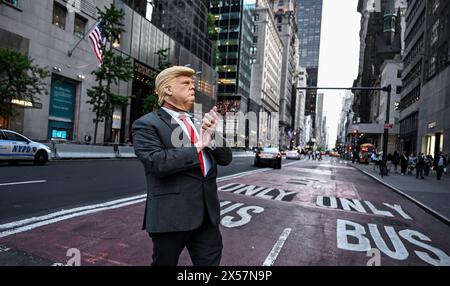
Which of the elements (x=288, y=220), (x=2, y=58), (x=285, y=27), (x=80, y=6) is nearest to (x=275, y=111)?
(x=285, y=27)

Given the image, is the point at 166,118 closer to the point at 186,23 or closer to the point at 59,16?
the point at 59,16

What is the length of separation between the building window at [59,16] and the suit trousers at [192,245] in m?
31.7

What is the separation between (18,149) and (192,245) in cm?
1485

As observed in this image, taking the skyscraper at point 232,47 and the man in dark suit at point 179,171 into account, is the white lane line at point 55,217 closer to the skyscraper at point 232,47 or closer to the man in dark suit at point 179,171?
the man in dark suit at point 179,171

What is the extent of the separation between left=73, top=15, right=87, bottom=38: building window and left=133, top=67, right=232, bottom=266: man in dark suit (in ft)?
108

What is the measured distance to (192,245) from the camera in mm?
2379

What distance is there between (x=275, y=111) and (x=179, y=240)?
5481 inches

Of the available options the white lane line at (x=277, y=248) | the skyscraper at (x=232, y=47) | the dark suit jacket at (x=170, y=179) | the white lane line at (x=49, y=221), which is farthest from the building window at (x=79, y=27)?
the skyscraper at (x=232, y=47)

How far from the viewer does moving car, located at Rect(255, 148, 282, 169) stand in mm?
23659

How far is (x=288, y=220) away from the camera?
693 cm

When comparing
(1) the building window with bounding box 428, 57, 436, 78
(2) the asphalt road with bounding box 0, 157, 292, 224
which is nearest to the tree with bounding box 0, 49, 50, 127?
(2) the asphalt road with bounding box 0, 157, 292, 224

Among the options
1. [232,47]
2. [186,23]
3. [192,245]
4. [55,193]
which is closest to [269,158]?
[55,193]

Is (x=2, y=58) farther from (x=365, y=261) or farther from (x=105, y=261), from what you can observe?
(x=365, y=261)

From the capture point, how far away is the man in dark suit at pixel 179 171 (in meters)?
2.11
